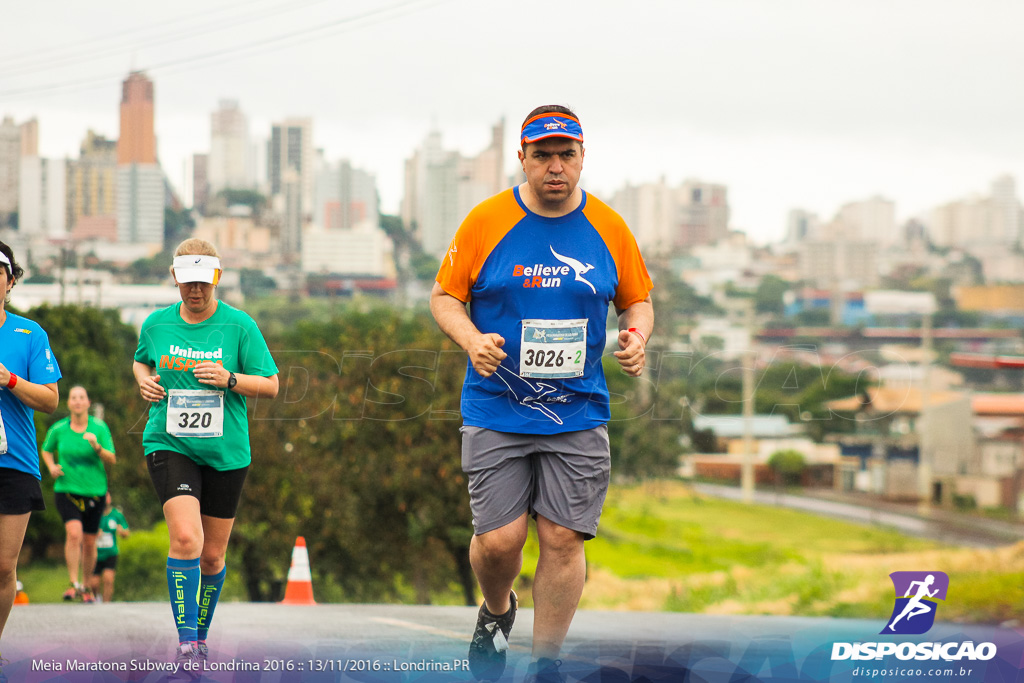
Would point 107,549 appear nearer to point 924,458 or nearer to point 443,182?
point 924,458

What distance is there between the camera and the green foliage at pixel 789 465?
84.0 meters

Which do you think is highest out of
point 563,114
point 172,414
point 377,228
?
point 377,228

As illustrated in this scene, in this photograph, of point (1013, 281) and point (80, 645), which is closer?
point (80, 645)

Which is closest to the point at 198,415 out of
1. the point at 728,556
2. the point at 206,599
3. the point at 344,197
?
the point at 206,599

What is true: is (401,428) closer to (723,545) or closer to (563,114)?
(563,114)

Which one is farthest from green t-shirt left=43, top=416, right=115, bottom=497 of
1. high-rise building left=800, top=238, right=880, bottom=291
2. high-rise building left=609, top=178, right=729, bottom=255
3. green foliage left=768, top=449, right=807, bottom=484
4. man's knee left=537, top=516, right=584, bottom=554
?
high-rise building left=800, top=238, right=880, bottom=291

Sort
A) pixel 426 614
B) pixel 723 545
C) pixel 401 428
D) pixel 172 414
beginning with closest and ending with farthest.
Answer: pixel 172 414 < pixel 426 614 < pixel 401 428 < pixel 723 545

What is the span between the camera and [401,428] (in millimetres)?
31484

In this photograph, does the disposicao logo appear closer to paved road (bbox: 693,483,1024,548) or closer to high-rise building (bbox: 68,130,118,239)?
paved road (bbox: 693,483,1024,548)

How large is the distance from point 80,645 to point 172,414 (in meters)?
1.65

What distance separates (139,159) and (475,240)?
112008 mm

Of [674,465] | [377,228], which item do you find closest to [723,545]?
[674,465]

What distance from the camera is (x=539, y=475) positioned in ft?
→ 15.3

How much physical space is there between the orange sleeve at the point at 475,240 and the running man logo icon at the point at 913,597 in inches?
100
